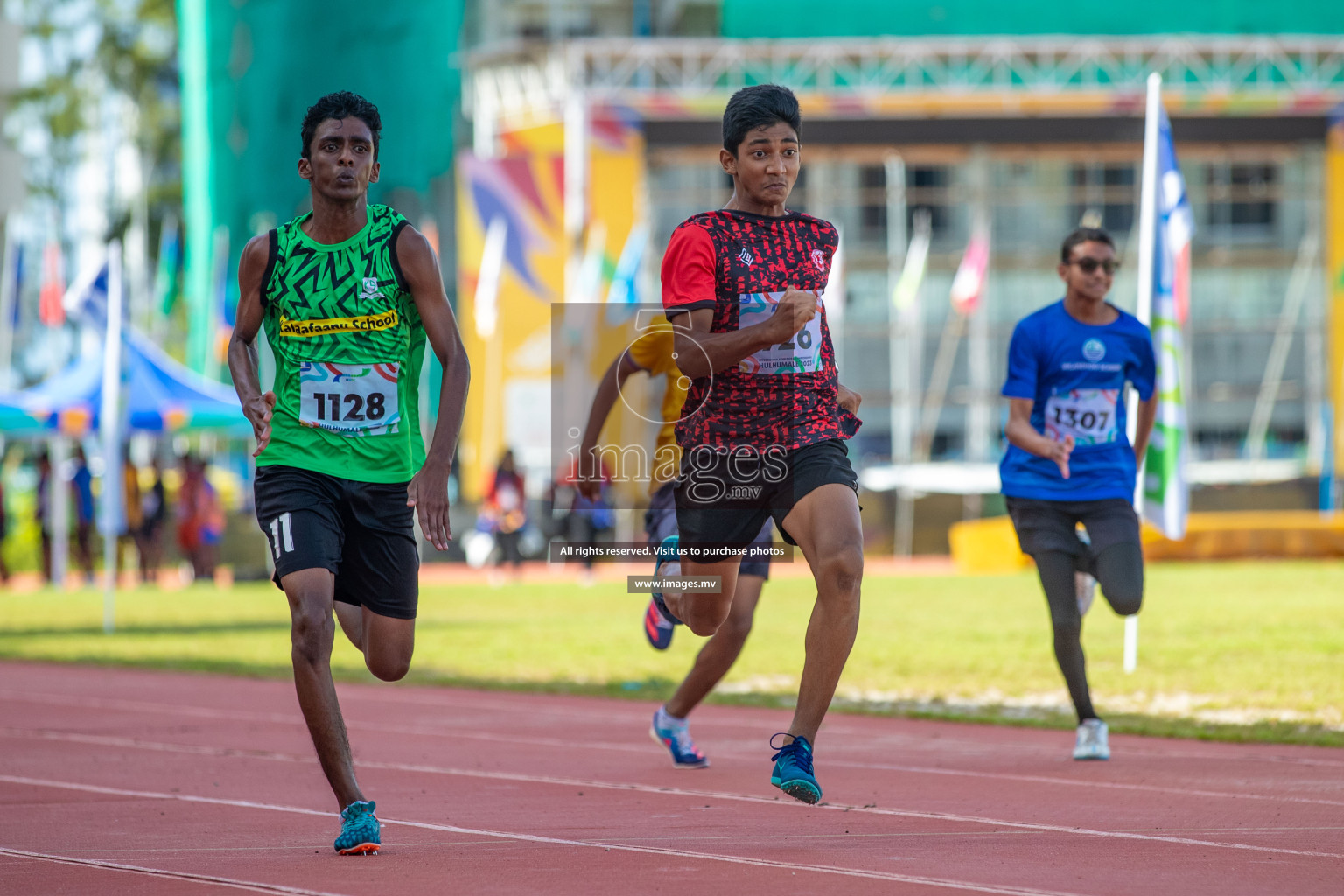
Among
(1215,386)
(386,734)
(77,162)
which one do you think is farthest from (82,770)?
(77,162)

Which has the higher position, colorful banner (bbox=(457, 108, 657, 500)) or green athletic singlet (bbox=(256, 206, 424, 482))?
colorful banner (bbox=(457, 108, 657, 500))

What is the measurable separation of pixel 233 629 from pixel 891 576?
1154cm

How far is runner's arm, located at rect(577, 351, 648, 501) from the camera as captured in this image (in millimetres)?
6480

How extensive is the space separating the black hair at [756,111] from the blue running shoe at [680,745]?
2.86 m

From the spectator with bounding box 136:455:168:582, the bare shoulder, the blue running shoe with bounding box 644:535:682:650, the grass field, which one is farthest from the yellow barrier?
the bare shoulder

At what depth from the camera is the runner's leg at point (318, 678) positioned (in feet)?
17.1

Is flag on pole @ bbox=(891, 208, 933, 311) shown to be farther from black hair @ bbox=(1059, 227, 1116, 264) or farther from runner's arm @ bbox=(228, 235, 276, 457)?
runner's arm @ bbox=(228, 235, 276, 457)

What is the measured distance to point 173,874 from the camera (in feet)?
16.2

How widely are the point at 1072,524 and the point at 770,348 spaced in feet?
9.36

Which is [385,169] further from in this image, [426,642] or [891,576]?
[426,642]

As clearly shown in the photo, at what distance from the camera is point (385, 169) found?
108ft

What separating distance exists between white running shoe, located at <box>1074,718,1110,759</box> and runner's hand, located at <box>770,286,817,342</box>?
10.5ft

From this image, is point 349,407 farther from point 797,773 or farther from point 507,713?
point 507,713

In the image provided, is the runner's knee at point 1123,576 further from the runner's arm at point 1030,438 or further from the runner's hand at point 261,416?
the runner's hand at point 261,416
